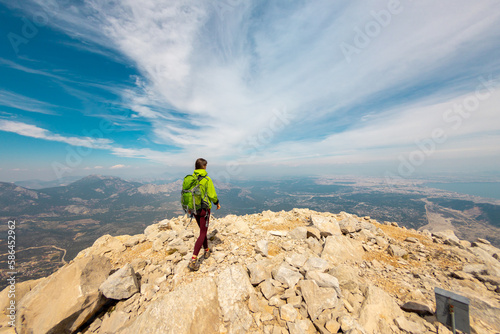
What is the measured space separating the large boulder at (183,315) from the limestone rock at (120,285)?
1.26 m

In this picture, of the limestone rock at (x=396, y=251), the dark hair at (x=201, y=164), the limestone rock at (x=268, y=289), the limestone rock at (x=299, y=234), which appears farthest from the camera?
the limestone rock at (x=299, y=234)

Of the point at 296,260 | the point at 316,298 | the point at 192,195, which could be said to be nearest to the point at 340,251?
the point at 296,260

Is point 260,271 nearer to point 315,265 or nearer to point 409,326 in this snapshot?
point 315,265

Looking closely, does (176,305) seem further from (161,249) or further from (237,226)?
(237,226)

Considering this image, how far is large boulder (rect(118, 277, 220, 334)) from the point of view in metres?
3.61

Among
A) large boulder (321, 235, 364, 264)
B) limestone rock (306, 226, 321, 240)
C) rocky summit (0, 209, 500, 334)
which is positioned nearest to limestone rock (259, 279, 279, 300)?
rocky summit (0, 209, 500, 334)

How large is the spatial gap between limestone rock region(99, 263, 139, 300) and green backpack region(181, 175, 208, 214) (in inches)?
97.9

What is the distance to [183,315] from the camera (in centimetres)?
383

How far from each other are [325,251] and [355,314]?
2.74 m

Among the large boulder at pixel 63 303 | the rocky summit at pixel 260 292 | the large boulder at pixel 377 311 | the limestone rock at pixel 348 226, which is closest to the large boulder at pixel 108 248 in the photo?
the rocky summit at pixel 260 292

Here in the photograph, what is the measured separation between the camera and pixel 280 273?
5070mm

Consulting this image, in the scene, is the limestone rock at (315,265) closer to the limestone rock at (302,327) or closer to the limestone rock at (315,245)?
the limestone rock at (315,245)

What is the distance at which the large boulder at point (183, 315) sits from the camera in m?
3.61

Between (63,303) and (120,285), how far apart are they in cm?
114
